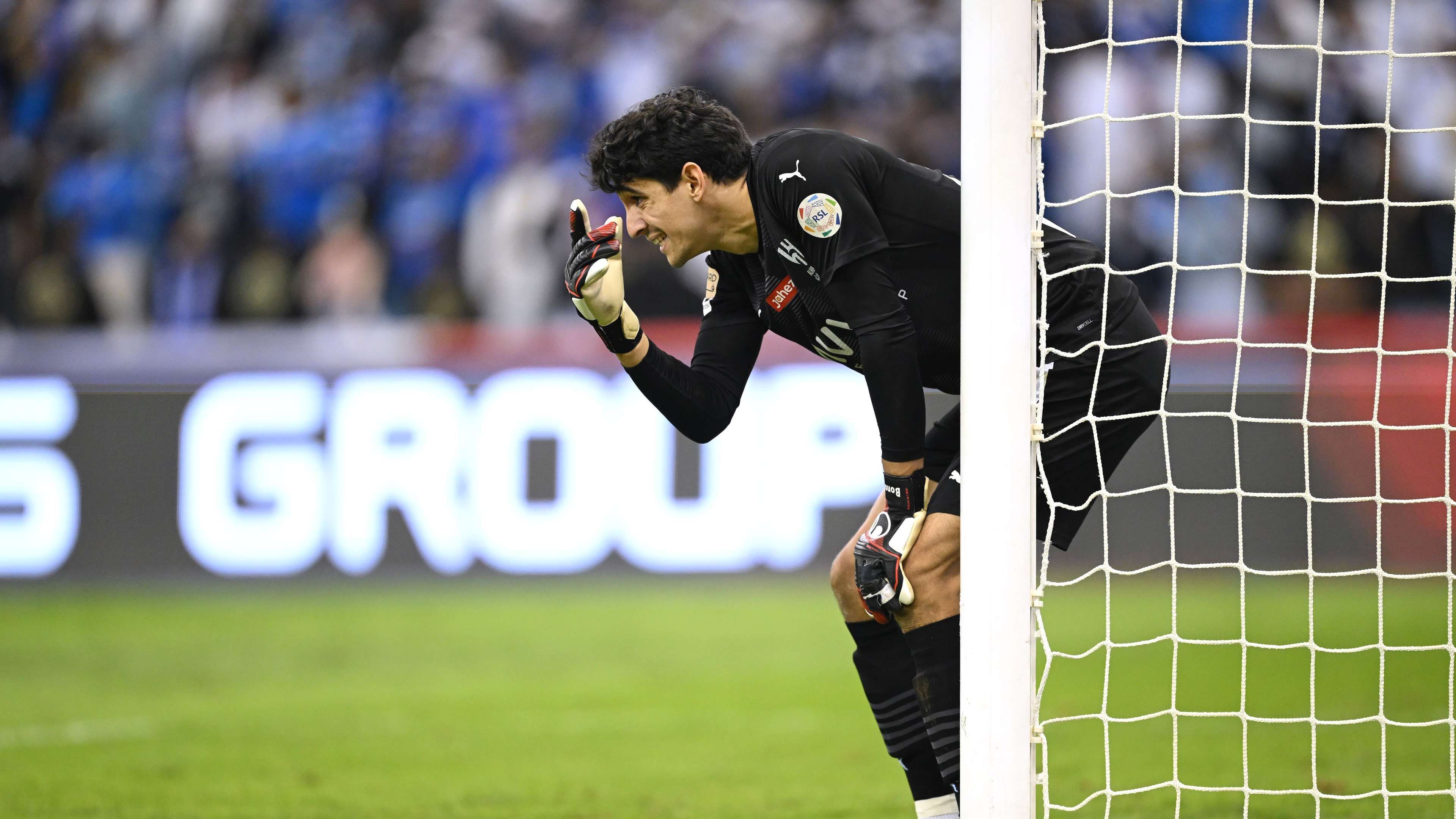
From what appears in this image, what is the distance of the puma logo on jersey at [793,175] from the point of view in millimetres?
3336

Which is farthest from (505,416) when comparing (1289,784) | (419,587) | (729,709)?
(1289,784)

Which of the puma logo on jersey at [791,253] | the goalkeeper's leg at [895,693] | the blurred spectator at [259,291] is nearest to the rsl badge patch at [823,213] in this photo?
the puma logo on jersey at [791,253]

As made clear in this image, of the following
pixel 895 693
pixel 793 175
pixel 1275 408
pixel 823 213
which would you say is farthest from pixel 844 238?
pixel 1275 408

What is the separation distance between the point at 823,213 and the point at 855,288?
0.59 feet

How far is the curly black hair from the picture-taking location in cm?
339

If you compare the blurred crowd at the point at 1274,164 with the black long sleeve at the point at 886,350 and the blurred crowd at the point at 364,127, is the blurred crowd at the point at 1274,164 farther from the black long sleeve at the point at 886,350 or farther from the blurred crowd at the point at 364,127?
the black long sleeve at the point at 886,350

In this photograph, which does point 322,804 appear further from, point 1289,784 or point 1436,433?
point 1436,433

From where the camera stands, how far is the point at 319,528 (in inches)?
351

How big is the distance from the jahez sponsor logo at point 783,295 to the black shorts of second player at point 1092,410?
63 centimetres

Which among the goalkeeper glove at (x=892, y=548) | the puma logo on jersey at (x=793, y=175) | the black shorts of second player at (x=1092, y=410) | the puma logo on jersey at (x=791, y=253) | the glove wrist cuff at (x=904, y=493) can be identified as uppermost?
the puma logo on jersey at (x=793, y=175)

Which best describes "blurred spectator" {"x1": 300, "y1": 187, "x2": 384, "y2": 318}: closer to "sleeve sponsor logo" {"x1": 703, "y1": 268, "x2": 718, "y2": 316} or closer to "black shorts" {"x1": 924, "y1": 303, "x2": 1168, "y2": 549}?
"sleeve sponsor logo" {"x1": 703, "y1": 268, "x2": 718, "y2": 316}

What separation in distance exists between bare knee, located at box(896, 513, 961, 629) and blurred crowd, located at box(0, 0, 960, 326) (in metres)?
6.21

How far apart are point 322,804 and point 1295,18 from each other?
803cm

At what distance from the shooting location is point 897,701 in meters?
3.73
